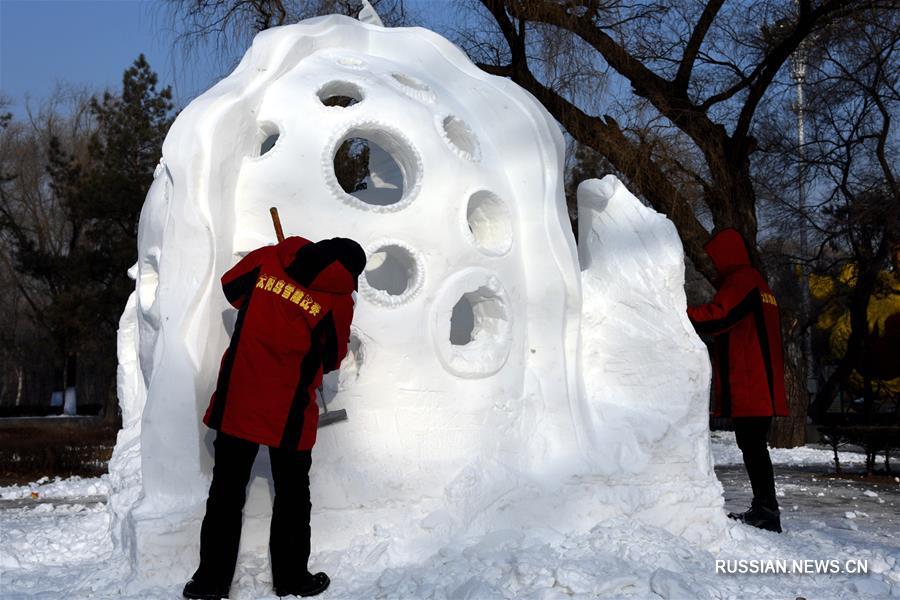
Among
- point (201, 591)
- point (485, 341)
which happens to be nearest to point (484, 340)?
point (485, 341)

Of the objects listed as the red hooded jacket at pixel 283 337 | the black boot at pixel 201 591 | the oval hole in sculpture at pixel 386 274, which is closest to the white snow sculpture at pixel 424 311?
the black boot at pixel 201 591

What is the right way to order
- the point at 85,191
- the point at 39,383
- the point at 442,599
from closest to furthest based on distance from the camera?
the point at 442,599, the point at 85,191, the point at 39,383

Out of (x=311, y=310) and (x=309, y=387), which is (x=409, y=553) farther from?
(x=311, y=310)

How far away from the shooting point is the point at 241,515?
4293 millimetres

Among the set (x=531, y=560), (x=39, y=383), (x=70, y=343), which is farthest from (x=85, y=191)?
(x=39, y=383)

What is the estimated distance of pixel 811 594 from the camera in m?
4.21

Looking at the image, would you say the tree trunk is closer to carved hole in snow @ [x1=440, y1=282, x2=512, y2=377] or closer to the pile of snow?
the pile of snow

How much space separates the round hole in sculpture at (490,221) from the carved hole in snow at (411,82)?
804mm

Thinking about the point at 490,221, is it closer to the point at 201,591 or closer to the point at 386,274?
the point at 386,274

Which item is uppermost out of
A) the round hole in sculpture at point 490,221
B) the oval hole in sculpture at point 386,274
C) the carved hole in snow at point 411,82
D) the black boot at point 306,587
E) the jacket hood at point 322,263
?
the carved hole in snow at point 411,82

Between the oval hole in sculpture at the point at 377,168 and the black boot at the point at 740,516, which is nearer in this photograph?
the oval hole in sculpture at the point at 377,168

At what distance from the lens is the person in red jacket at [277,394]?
165 inches

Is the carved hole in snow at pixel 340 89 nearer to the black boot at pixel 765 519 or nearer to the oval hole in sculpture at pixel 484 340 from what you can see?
the oval hole in sculpture at pixel 484 340

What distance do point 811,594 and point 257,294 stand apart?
9.64ft
